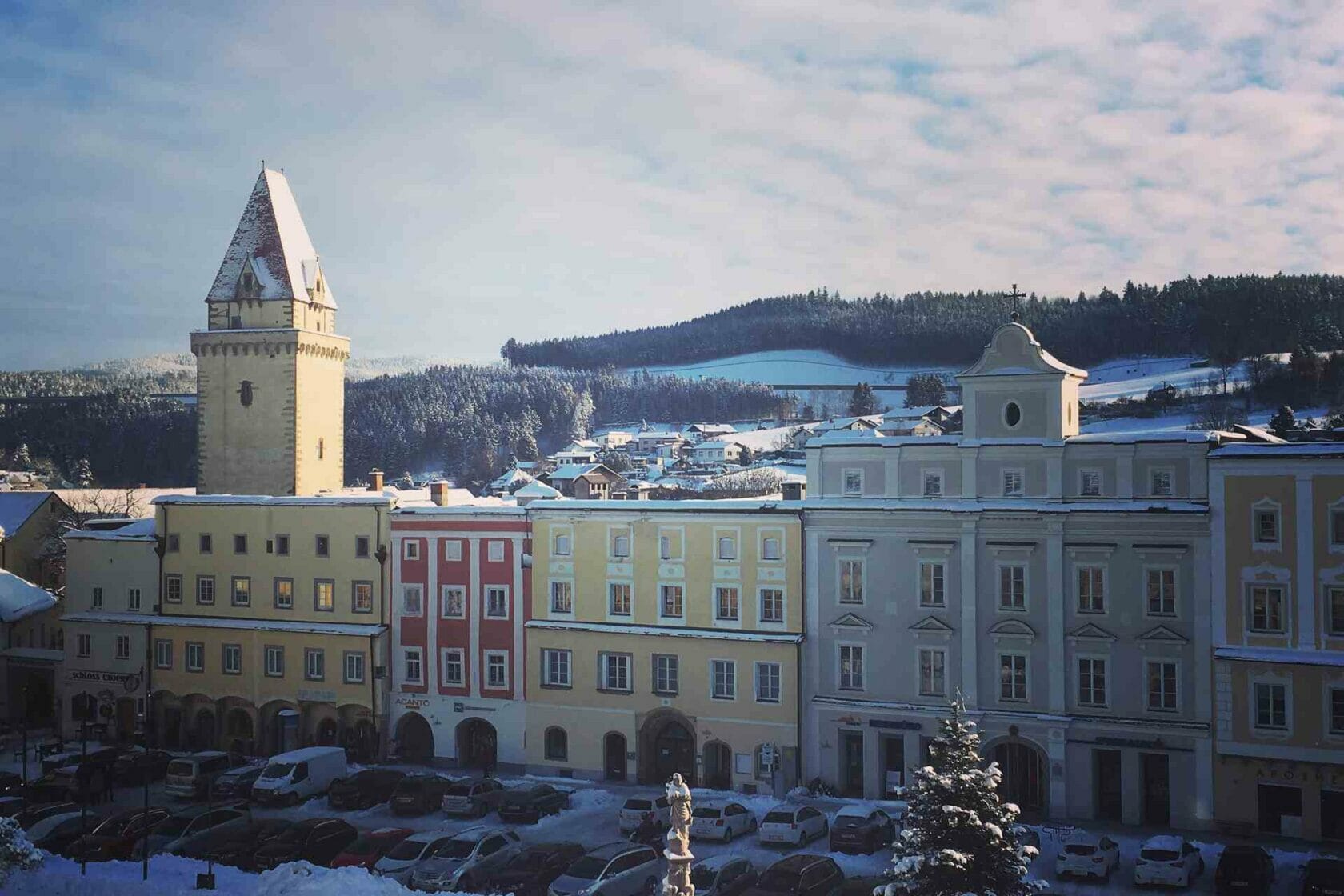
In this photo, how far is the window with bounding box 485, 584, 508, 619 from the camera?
47.7 meters

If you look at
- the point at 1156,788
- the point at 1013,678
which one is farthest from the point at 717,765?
the point at 1156,788

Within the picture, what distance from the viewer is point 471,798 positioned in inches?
1582

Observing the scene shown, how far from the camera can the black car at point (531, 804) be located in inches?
1533

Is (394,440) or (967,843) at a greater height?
(394,440)

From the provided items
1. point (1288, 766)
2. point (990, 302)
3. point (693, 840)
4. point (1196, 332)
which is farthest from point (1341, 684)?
point (990, 302)

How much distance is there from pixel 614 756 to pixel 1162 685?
20.0 metres

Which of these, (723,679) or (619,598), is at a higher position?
(619,598)

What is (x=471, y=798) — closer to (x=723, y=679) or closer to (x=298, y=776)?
(x=298, y=776)

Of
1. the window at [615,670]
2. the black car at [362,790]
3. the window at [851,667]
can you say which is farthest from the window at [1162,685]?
the black car at [362,790]

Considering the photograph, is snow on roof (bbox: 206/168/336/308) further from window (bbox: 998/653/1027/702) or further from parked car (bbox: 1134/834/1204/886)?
parked car (bbox: 1134/834/1204/886)

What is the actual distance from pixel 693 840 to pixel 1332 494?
22287 mm

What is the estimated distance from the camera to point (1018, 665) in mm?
39938

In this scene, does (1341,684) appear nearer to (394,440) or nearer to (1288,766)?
(1288,766)

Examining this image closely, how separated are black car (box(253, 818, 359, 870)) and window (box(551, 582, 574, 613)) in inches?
505
